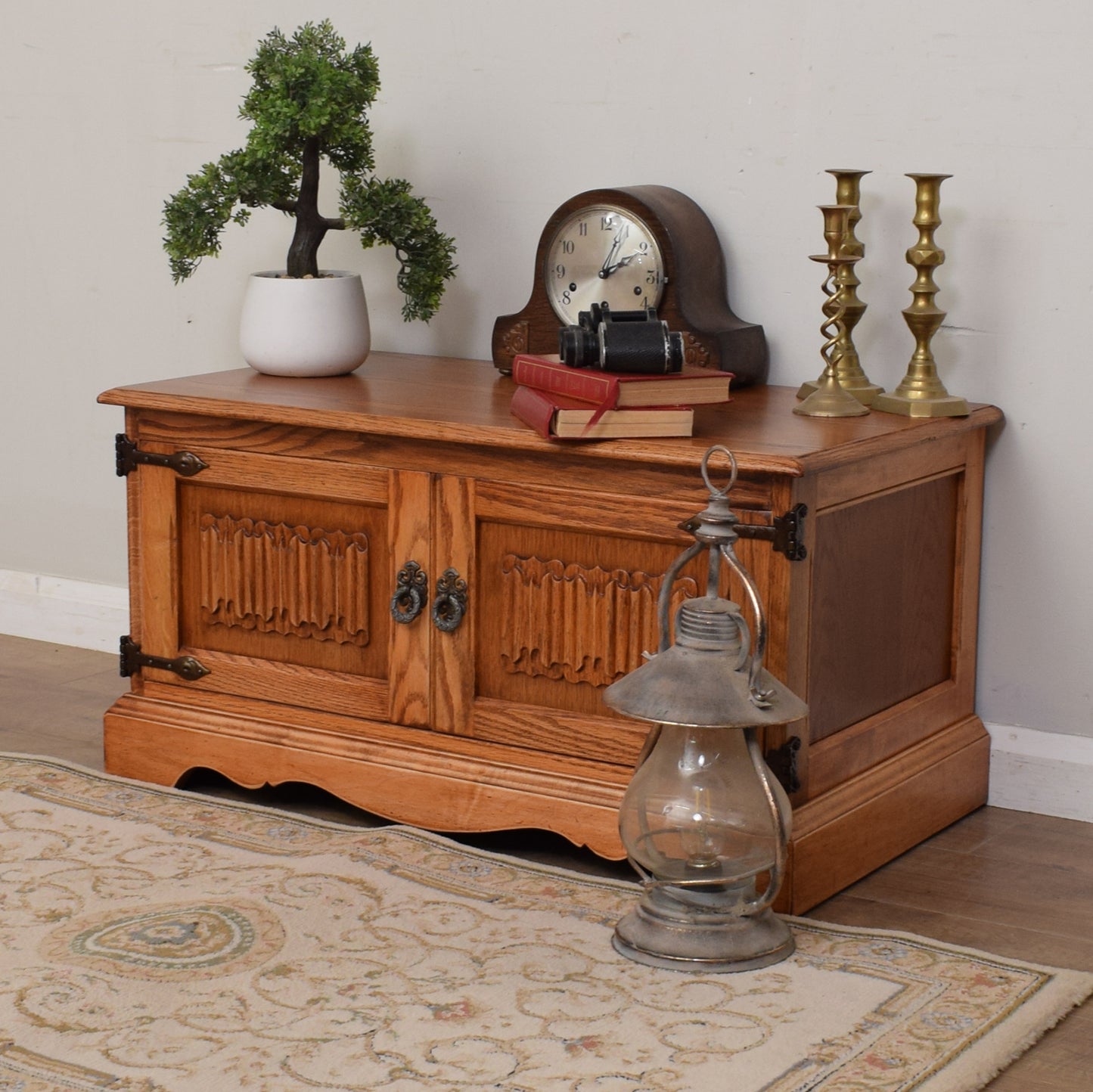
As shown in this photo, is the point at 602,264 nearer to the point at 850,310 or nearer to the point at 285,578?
the point at 850,310

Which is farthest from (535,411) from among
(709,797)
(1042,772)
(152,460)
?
(1042,772)

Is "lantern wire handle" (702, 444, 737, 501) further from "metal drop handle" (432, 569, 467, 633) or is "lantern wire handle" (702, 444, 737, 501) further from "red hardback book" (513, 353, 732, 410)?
"metal drop handle" (432, 569, 467, 633)

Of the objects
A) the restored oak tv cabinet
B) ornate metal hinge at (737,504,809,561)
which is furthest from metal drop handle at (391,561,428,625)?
ornate metal hinge at (737,504,809,561)

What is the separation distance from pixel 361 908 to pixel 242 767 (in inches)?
21.2

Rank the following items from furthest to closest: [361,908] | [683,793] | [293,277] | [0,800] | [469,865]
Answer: [293,277] → [0,800] → [469,865] → [361,908] → [683,793]

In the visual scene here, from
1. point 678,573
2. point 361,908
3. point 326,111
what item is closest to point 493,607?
point 678,573

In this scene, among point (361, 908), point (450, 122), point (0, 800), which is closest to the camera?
point (361, 908)

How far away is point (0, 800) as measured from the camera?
2.63 meters

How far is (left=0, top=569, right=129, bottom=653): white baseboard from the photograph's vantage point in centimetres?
361

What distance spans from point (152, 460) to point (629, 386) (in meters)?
0.87

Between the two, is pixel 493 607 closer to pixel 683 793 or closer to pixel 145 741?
pixel 683 793

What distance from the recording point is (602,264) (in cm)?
277

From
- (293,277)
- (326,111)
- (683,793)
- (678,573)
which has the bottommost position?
(683,793)

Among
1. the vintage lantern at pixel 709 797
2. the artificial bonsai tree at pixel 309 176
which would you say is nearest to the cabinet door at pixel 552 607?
the vintage lantern at pixel 709 797
